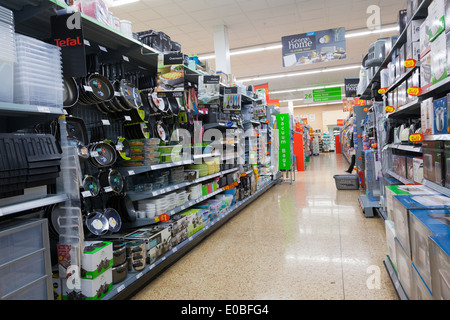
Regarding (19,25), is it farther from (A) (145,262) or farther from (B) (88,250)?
(A) (145,262)

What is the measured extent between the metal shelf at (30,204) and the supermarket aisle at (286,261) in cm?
112

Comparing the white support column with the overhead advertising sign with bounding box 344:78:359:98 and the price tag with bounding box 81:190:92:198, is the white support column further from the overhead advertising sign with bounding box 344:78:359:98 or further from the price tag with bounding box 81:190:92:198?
the price tag with bounding box 81:190:92:198

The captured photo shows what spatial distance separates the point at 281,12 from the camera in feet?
24.6

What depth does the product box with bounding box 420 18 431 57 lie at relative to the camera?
2285 mm

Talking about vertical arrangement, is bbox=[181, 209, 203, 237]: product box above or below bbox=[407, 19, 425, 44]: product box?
below

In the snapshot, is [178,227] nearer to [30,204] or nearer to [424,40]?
[30,204]

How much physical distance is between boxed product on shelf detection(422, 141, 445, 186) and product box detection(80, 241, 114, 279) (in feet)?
7.95

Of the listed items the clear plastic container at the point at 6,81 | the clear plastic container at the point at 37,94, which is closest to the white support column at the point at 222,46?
the clear plastic container at the point at 37,94

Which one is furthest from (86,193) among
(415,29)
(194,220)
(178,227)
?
(415,29)

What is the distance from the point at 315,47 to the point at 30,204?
26.6ft

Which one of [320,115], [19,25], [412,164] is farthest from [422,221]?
[320,115]

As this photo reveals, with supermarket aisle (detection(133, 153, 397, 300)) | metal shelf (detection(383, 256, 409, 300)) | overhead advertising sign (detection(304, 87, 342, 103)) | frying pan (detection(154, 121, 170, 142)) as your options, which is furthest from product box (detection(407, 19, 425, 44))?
overhead advertising sign (detection(304, 87, 342, 103))

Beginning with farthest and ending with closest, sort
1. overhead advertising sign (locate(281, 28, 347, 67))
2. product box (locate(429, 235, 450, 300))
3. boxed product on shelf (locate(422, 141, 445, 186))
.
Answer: overhead advertising sign (locate(281, 28, 347, 67)) < boxed product on shelf (locate(422, 141, 445, 186)) < product box (locate(429, 235, 450, 300))

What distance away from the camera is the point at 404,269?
1.98m
